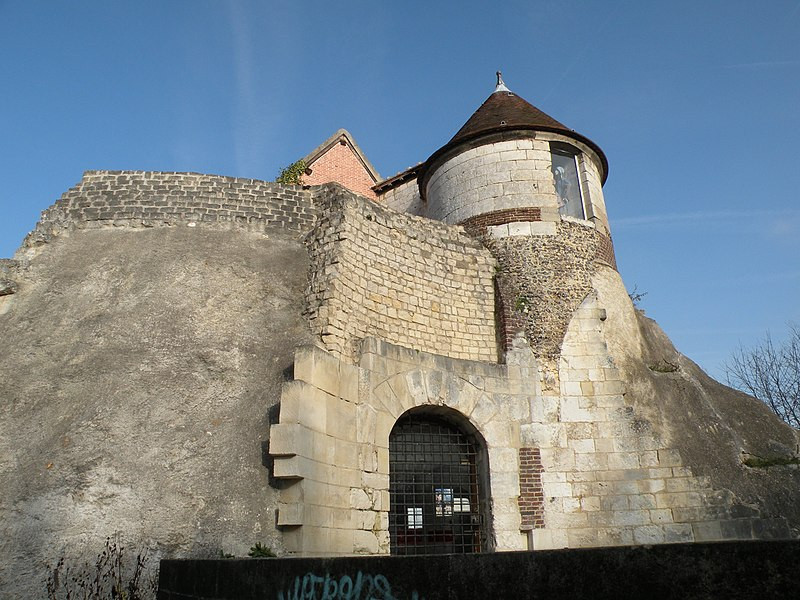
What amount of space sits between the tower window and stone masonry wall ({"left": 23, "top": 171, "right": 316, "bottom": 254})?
4.77m

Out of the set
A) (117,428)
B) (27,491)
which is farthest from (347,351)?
(27,491)

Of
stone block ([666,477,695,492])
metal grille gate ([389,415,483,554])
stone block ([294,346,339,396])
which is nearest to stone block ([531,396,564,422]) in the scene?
metal grille gate ([389,415,483,554])

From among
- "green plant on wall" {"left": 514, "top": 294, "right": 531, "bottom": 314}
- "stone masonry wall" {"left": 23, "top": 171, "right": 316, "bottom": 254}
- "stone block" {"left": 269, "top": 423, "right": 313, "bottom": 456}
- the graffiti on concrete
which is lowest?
the graffiti on concrete

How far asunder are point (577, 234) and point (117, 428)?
771cm

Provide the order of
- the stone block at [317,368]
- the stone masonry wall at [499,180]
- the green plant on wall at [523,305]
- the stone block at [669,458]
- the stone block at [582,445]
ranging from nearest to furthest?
1. the stone block at [317,368]
2. the stone block at [669,458]
3. the stone block at [582,445]
4. the green plant on wall at [523,305]
5. the stone masonry wall at [499,180]

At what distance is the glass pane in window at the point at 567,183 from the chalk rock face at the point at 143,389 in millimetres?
5221

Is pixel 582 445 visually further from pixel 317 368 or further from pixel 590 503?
pixel 317 368

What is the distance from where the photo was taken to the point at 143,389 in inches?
269

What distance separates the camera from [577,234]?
1042 cm

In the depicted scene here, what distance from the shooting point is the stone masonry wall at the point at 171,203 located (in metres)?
9.07

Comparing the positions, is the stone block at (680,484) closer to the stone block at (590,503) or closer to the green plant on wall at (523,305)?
the stone block at (590,503)

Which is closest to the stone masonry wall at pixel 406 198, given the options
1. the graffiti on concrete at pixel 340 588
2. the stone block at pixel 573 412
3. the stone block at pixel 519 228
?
the stone block at pixel 519 228

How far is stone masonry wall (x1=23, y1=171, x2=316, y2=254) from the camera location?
907 cm

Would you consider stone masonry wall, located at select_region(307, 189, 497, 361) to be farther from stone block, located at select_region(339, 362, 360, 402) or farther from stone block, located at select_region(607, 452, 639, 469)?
stone block, located at select_region(607, 452, 639, 469)
